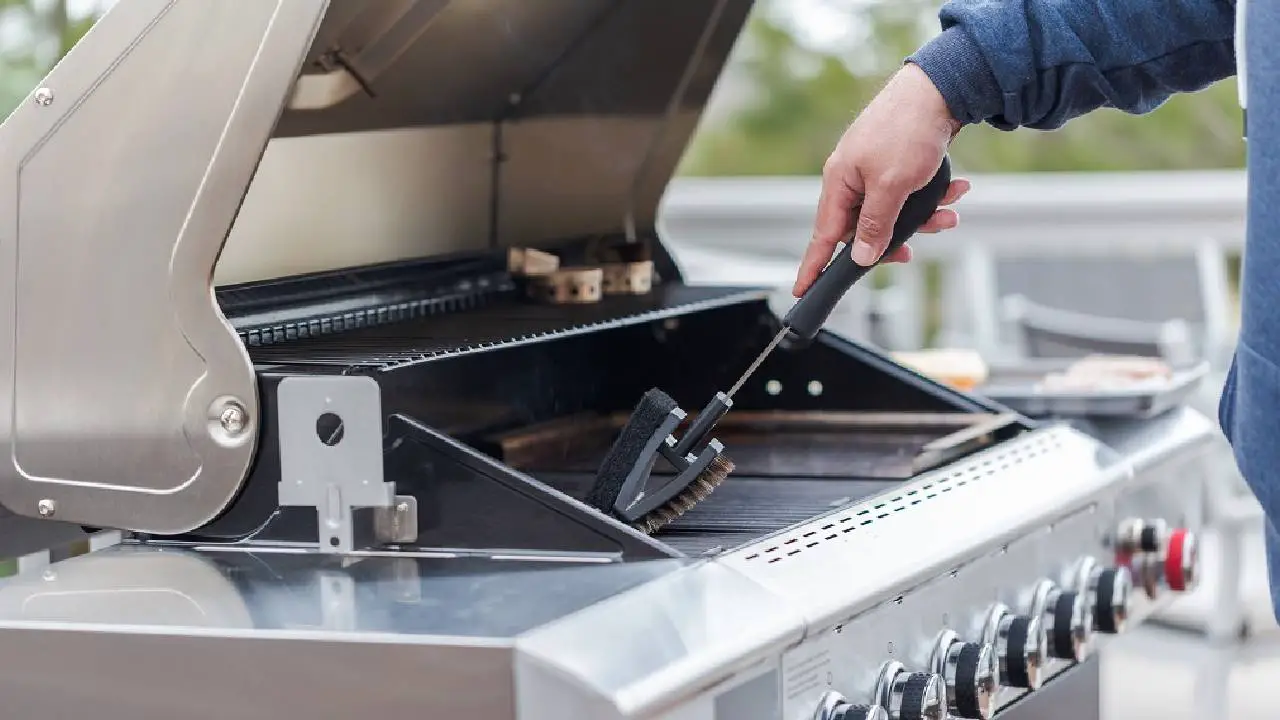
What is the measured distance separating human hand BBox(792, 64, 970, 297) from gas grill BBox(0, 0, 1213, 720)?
0.24 meters

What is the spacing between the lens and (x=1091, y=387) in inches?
77.9

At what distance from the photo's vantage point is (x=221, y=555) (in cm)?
125

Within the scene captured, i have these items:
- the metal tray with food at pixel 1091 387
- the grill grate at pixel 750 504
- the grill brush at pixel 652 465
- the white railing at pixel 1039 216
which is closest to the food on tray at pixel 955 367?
the metal tray with food at pixel 1091 387

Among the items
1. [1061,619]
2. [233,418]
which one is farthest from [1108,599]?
[233,418]

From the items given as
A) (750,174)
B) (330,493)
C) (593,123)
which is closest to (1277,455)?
(330,493)

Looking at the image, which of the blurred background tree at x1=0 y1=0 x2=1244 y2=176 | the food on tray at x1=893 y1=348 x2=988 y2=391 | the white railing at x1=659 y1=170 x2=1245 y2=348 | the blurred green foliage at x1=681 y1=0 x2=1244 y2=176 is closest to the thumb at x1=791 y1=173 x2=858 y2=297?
the food on tray at x1=893 y1=348 x2=988 y2=391

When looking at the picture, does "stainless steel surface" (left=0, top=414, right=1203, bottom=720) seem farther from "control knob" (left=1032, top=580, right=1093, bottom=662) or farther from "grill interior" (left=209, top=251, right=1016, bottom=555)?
"control knob" (left=1032, top=580, right=1093, bottom=662)

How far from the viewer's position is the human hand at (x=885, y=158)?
1.30 m

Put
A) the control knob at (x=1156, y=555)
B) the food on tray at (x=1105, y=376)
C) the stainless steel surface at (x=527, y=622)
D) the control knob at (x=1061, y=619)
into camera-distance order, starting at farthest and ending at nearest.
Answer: the food on tray at (x=1105, y=376)
the control knob at (x=1156, y=555)
the control knob at (x=1061, y=619)
the stainless steel surface at (x=527, y=622)

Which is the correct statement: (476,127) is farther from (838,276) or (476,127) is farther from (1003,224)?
(1003,224)

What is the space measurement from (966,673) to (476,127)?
783mm

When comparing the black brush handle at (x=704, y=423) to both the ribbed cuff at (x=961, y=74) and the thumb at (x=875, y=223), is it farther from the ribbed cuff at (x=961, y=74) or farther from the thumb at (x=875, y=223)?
the ribbed cuff at (x=961, y=74)

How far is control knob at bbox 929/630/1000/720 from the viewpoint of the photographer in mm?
1299

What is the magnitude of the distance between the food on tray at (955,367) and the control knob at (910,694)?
0.84 meters
